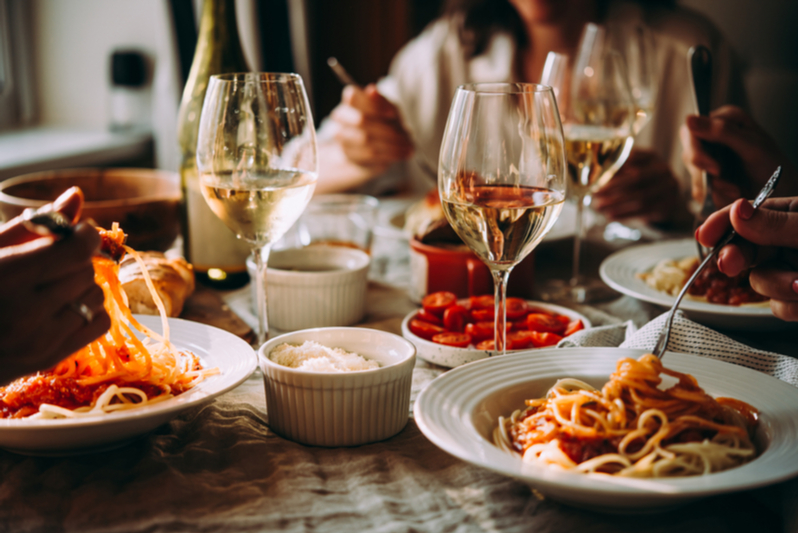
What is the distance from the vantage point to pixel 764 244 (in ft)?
2.77

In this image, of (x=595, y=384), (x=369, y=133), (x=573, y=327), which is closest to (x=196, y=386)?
(x=595, y=384)

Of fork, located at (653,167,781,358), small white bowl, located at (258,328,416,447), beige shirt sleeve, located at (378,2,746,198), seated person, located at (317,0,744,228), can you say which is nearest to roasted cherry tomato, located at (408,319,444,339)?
small white bowl, located at (258,328,416,447)

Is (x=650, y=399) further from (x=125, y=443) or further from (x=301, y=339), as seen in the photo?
(x=125, y=443)

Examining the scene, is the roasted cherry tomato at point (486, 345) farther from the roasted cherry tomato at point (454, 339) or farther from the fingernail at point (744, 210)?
the fingernail at point (744, 210)

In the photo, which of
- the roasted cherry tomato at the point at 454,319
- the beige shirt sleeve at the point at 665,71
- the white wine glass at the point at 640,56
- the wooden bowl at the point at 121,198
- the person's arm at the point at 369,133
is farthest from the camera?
the beige shirt sleeve at the point at 665,71

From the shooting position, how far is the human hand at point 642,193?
186cm

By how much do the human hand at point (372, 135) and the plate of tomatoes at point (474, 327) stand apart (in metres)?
0.95

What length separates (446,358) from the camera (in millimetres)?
957

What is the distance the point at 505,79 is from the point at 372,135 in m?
1.02

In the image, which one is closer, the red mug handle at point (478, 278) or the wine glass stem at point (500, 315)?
the wine glass stem at point (500, 315)

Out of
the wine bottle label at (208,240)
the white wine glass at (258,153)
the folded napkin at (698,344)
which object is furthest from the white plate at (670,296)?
the wine bottle label at (208,240)

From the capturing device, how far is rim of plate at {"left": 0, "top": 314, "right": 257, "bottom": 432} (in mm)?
634

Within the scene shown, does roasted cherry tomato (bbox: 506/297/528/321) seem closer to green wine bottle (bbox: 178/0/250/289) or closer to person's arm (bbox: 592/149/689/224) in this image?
green wine bottle (bbox: 178/0/250/289)

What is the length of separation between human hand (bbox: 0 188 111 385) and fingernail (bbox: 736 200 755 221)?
2.32ft
